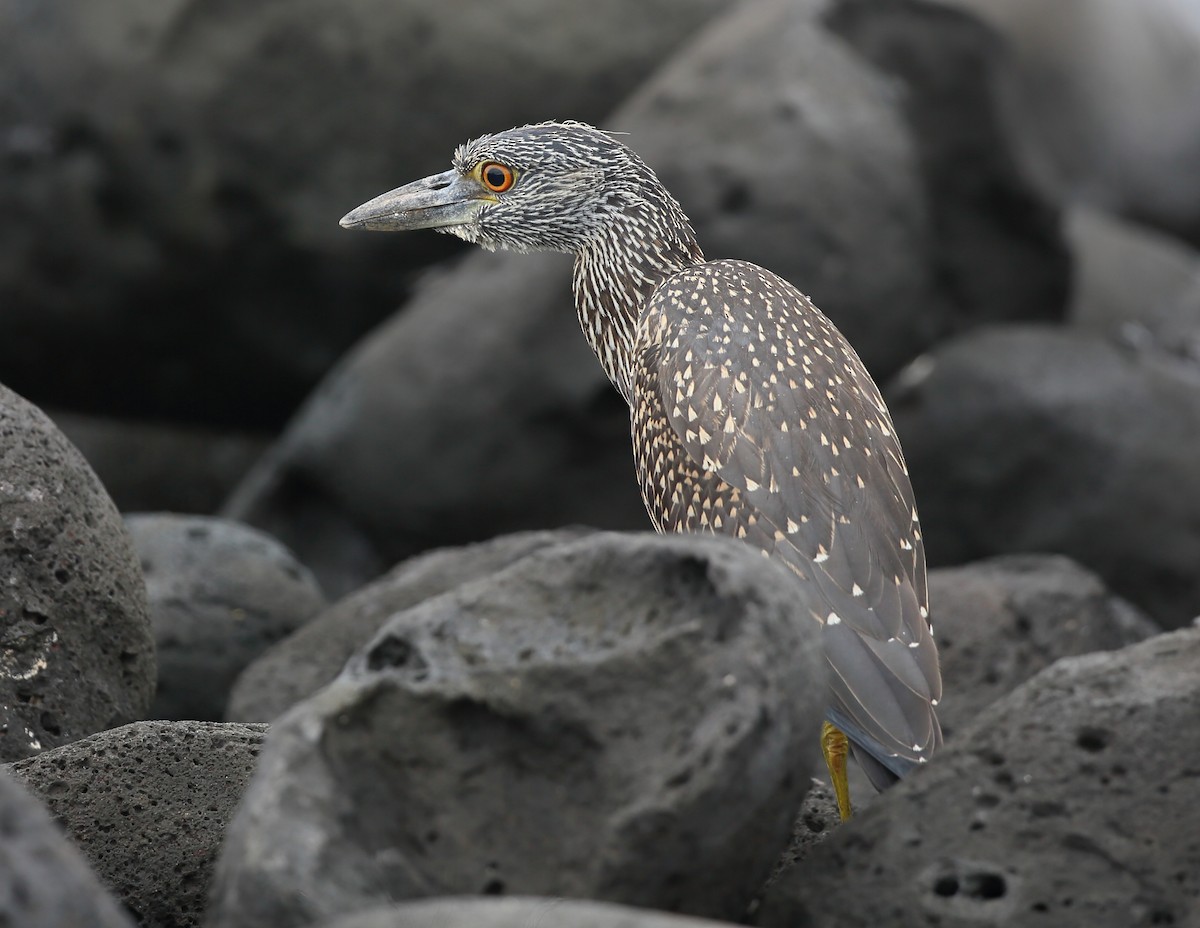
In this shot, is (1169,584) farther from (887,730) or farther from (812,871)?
(812,871)

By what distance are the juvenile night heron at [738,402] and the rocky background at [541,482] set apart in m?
0.40

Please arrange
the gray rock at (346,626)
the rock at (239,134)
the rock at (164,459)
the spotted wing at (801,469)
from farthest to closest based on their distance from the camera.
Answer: the rock at (164,459) → the rock at (239,134) → the gray rock at (346,626) → the spotted wing at (801,469)

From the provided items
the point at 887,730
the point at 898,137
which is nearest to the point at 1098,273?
the point at 898,137

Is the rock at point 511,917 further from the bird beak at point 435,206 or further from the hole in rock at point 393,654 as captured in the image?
the bird beak at point 435,206

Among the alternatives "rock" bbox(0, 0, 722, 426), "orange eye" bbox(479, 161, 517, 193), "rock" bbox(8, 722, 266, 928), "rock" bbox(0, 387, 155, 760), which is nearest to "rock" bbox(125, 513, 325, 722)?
"rock" bbox(0, 387, 155, 760)

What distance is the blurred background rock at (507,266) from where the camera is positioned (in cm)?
827

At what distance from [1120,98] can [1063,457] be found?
473cm

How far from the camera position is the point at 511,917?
2293 millimetres

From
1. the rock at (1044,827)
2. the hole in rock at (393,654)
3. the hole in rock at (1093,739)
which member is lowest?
the rock at (1044,827)

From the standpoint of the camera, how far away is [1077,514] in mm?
8258

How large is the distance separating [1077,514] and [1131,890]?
5602mm

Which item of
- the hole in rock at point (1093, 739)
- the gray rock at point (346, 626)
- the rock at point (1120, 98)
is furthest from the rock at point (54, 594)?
the rock at point (1120, 98)

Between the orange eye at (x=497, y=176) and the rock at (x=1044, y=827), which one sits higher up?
the orange eye at (x=497, y=176)

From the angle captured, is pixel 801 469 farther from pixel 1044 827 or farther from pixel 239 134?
pixel 239 134
